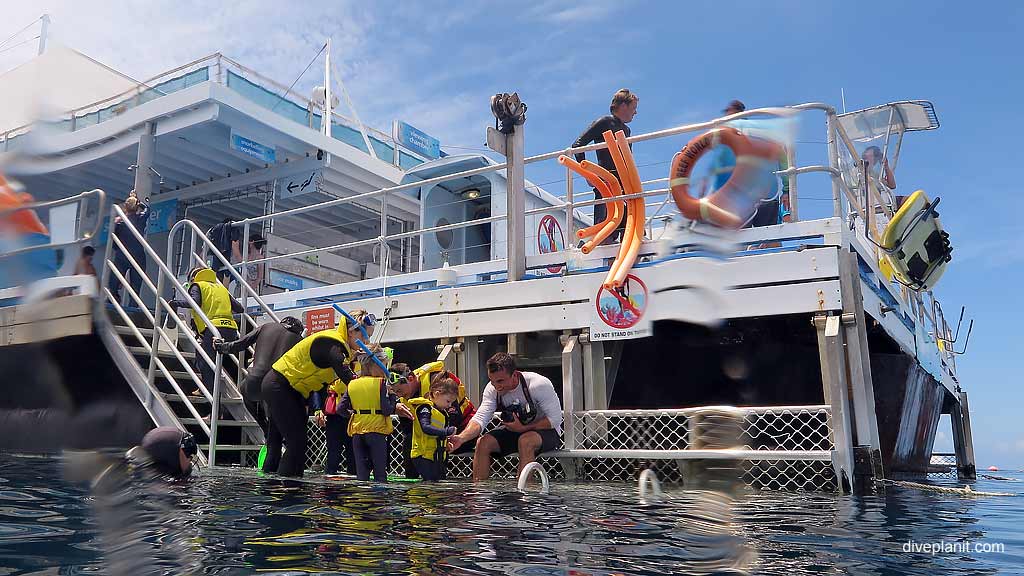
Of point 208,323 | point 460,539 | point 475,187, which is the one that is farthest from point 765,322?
point 475,187

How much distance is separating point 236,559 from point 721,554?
1.40 m

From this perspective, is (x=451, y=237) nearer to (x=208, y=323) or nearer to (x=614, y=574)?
(x=208, y=323)

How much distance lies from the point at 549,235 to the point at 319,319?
13.4 feet

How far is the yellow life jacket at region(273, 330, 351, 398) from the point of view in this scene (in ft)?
18.3

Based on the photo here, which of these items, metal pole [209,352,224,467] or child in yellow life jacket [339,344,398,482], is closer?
child in yellow life jacket [339,344,398,482]

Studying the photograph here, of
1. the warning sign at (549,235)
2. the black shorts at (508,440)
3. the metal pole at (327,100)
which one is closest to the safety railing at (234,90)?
the metal pole at (327,100)

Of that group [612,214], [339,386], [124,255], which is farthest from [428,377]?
[124,255]

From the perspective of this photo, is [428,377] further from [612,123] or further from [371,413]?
[612,123]

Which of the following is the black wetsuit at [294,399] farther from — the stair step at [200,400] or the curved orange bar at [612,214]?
the curved orange bar at [612,214]

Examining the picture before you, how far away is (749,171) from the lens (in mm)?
1370

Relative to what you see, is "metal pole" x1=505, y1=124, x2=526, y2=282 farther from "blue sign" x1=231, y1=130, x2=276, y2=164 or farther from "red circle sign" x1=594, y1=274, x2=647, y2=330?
"blue sign" x1=231, y1=130, x2=276, y2=164

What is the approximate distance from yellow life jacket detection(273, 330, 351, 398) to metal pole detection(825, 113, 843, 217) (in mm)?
3926

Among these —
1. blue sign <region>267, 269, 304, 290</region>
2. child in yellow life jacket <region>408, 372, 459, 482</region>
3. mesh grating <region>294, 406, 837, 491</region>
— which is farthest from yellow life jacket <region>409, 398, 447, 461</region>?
blue sign <region>267, 269, 304, 290</region>

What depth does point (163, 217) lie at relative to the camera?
13352 mm
